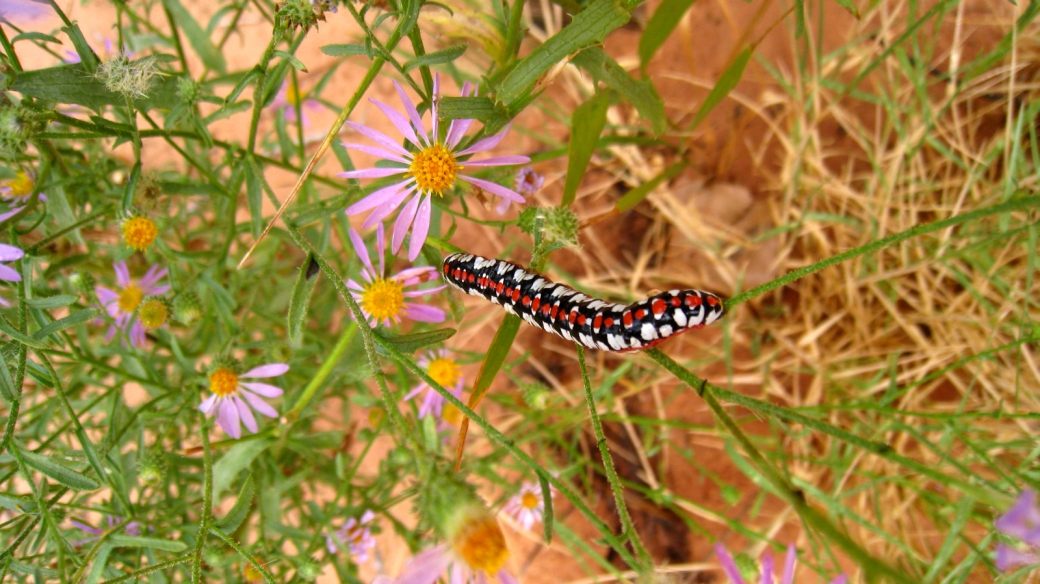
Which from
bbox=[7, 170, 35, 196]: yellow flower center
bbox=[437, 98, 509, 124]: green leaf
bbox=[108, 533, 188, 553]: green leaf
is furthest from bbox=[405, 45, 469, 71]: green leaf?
bbox=[7, 170, 35, 196]: yellow flower center

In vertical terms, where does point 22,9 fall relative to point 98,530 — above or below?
above

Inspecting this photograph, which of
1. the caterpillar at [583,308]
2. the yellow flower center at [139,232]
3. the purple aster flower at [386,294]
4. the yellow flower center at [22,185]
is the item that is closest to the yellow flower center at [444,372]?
the purple aster flower at [386,294]

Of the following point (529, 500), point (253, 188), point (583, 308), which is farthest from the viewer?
point (529, 500)

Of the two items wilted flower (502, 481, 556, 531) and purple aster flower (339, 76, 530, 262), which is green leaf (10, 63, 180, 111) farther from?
wilted flower (502, 481, 556, 531)

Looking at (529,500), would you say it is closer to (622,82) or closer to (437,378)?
(437,378)

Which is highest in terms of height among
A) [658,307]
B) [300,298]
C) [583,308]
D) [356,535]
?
[300,298]

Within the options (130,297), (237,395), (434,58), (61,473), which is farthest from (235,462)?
(434,58)

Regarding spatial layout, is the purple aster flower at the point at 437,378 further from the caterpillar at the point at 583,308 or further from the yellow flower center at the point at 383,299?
the caterpillar at the point at 583,308
